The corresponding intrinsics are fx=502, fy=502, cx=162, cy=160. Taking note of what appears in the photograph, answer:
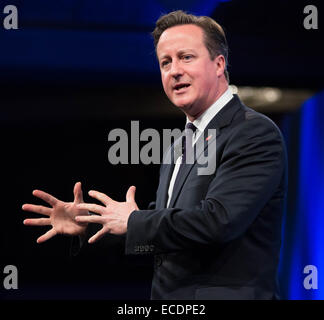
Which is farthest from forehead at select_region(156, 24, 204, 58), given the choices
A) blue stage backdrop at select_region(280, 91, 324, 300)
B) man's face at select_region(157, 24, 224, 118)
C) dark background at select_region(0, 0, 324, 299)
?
blue stage backdrop at select_region(280, 91, 324, 300)

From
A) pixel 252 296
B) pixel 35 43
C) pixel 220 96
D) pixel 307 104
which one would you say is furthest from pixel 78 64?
pixel 252 296

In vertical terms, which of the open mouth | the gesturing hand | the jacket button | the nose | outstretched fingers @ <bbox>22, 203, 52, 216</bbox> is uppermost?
the nose

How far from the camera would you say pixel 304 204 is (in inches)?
171

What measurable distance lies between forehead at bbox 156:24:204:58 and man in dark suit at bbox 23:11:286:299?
0.07 metres

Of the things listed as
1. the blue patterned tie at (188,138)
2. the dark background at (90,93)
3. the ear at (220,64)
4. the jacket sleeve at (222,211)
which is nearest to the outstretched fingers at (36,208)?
the jacket sleeve at (222,211)

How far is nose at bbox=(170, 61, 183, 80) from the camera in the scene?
1.76m

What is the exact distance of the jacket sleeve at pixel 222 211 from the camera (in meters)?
1.42

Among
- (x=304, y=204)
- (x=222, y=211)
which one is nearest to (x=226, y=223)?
(x=222, y=211)

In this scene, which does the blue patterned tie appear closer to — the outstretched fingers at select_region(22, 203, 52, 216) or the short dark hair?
the short dark hair

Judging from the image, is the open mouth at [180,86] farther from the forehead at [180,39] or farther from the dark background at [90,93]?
the dark background at [90,93]

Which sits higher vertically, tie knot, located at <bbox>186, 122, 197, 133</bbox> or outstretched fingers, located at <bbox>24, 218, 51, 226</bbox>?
tie knot, located at <bbox>186, 122, 197, 133</bbox>

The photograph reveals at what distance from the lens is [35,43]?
382 centimetres

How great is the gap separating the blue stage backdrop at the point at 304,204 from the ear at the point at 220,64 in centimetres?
207

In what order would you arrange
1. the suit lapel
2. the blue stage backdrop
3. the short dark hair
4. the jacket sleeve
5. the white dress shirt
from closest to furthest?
the jacket sleeve → the suit lapel → the white dress shirt → the short dark hair → the blue stage backdrop
